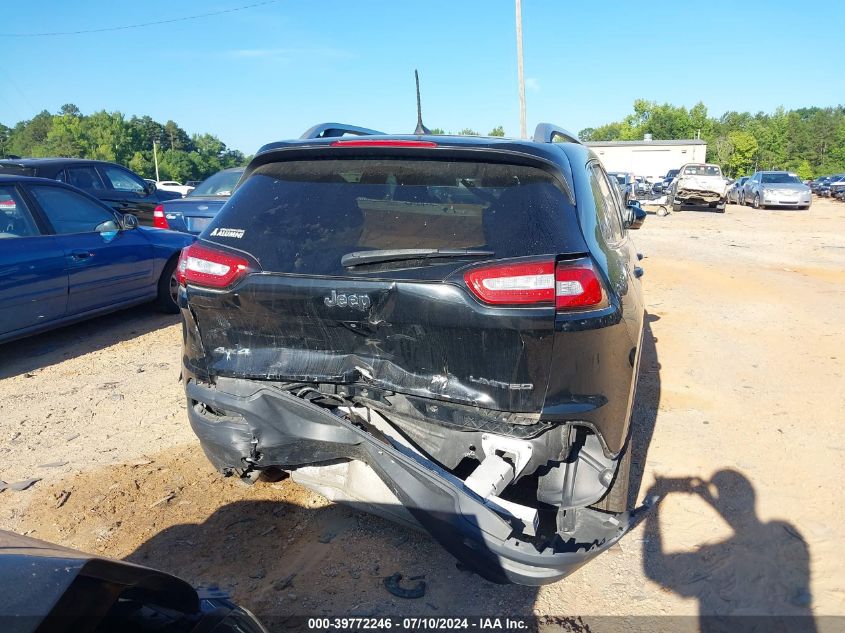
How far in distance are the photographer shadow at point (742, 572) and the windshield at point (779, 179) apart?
27.2 metres

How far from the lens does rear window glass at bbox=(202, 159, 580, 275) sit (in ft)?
8.24

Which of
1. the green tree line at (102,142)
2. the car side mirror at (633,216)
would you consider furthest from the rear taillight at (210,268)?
the green tree line at (102,142)

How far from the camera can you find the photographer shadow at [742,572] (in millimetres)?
2645

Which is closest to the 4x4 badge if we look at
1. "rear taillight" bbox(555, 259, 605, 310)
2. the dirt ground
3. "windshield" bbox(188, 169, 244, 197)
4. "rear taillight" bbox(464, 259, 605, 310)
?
"rear taillight" bbox(464, 259, 605, 310)

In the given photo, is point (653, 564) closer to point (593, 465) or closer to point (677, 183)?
point (593, 465)

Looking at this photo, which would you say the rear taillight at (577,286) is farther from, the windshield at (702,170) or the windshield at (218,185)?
the windshield at (702,170)

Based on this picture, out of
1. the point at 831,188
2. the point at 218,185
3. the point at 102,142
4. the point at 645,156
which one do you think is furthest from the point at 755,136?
the point at 218,185

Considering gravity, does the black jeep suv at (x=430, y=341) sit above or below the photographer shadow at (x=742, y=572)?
above

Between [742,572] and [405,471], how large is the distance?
170 cm

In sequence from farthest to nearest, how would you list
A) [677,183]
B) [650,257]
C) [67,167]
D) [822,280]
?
[677,183]
[650,257]
[67,167]
[822,280]

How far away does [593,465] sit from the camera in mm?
2592

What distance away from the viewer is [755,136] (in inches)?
3068

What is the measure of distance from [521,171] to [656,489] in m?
2.06

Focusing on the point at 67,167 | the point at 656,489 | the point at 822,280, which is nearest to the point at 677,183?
the point at 822,280
